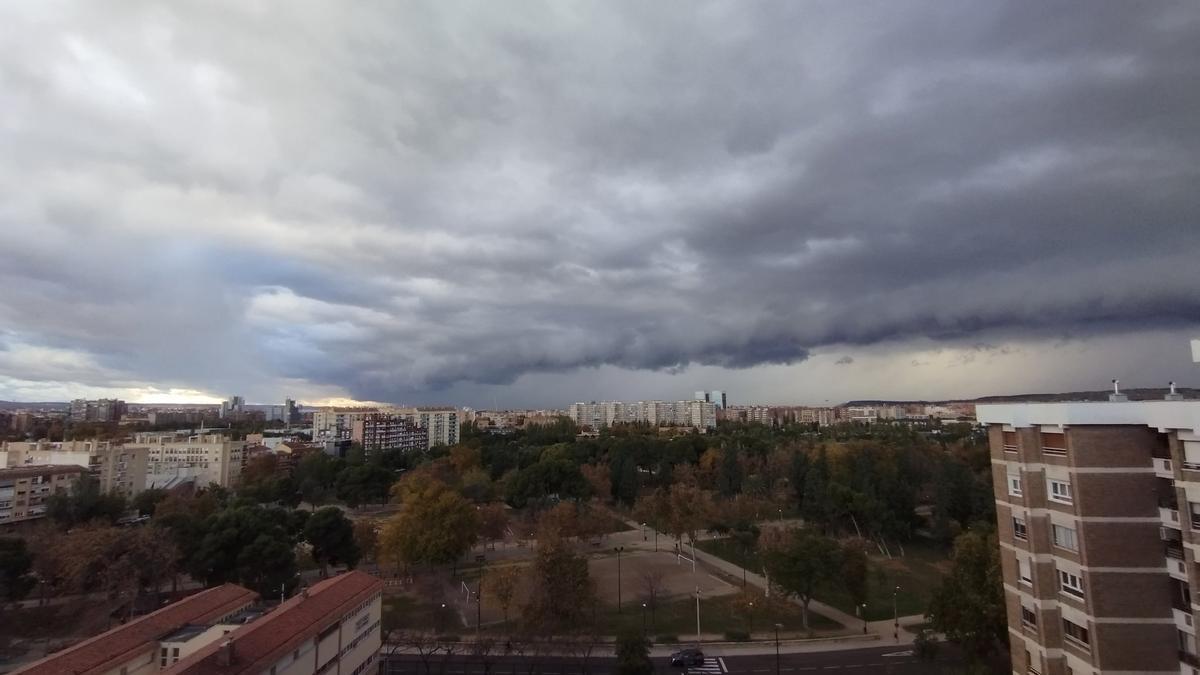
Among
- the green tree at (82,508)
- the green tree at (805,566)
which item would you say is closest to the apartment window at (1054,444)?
the green tree at (805,566)

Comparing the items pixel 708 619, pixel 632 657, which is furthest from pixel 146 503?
pixel 632 657

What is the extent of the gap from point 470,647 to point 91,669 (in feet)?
41.2

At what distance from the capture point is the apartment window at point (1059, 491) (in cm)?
1220

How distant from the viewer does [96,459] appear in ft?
184

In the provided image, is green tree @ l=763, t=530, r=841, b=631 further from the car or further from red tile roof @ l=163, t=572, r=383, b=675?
red tile roof @ l=163, t=572, r=383, b=675

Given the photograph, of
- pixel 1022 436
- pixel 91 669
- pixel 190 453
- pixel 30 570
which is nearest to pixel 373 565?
pixel 30 570

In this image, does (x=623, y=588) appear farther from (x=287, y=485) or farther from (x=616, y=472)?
(x=287, y=485)

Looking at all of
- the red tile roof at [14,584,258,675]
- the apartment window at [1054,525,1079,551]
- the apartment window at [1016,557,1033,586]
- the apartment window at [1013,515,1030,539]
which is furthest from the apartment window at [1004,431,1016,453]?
the red tile roof at [14,584,258,675]

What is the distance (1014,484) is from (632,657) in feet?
41.3

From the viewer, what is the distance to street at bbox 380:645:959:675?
2192cm

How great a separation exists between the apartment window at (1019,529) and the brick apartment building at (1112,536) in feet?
0.23

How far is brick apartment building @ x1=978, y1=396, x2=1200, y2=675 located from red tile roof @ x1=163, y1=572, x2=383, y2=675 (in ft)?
53.7

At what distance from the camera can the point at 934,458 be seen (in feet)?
184

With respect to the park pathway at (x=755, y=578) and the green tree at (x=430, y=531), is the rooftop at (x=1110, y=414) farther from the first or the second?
the green tree at (x=430, y=531)
